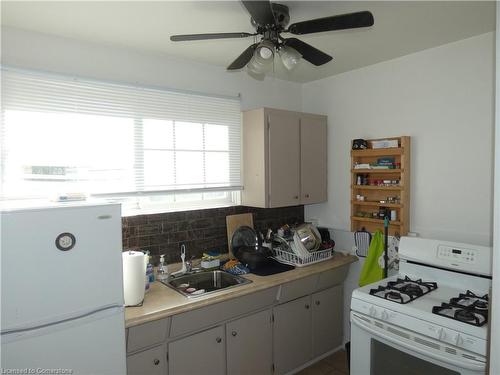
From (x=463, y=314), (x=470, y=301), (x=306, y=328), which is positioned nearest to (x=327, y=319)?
(x=306, y=328)

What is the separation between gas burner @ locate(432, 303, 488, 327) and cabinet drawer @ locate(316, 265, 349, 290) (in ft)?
3.39

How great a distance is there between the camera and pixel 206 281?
263 cm

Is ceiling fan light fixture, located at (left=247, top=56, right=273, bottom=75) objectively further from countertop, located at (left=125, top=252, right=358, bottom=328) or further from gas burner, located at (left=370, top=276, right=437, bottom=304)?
gas burner, located at (left=370, top=276, right=437, bottom=304)

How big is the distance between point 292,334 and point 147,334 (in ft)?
4.11

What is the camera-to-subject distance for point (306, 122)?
306 cm

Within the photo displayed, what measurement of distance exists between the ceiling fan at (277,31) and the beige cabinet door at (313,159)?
3.81 feet

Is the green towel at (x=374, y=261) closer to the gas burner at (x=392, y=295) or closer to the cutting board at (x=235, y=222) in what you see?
the gas burner at (x=392, y=295)

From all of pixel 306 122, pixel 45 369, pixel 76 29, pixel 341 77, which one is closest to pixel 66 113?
pixel 76 29

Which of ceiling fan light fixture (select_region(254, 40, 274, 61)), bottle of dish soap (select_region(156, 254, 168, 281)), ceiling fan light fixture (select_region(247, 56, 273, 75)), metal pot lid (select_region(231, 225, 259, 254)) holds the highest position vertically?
ceiling fan light fixture (select_region(254, 40, 274, 61))

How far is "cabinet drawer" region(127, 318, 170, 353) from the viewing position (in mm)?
1892

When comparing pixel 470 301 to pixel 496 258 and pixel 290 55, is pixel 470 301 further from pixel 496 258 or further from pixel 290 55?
pixel 290 55

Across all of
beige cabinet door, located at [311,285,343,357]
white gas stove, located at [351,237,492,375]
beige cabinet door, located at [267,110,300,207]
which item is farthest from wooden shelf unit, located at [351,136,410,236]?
beige cabinet door, located at [311,285,343,357]

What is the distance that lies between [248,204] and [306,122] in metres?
0.91

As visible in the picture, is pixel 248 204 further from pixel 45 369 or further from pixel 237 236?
pixel 45 369
